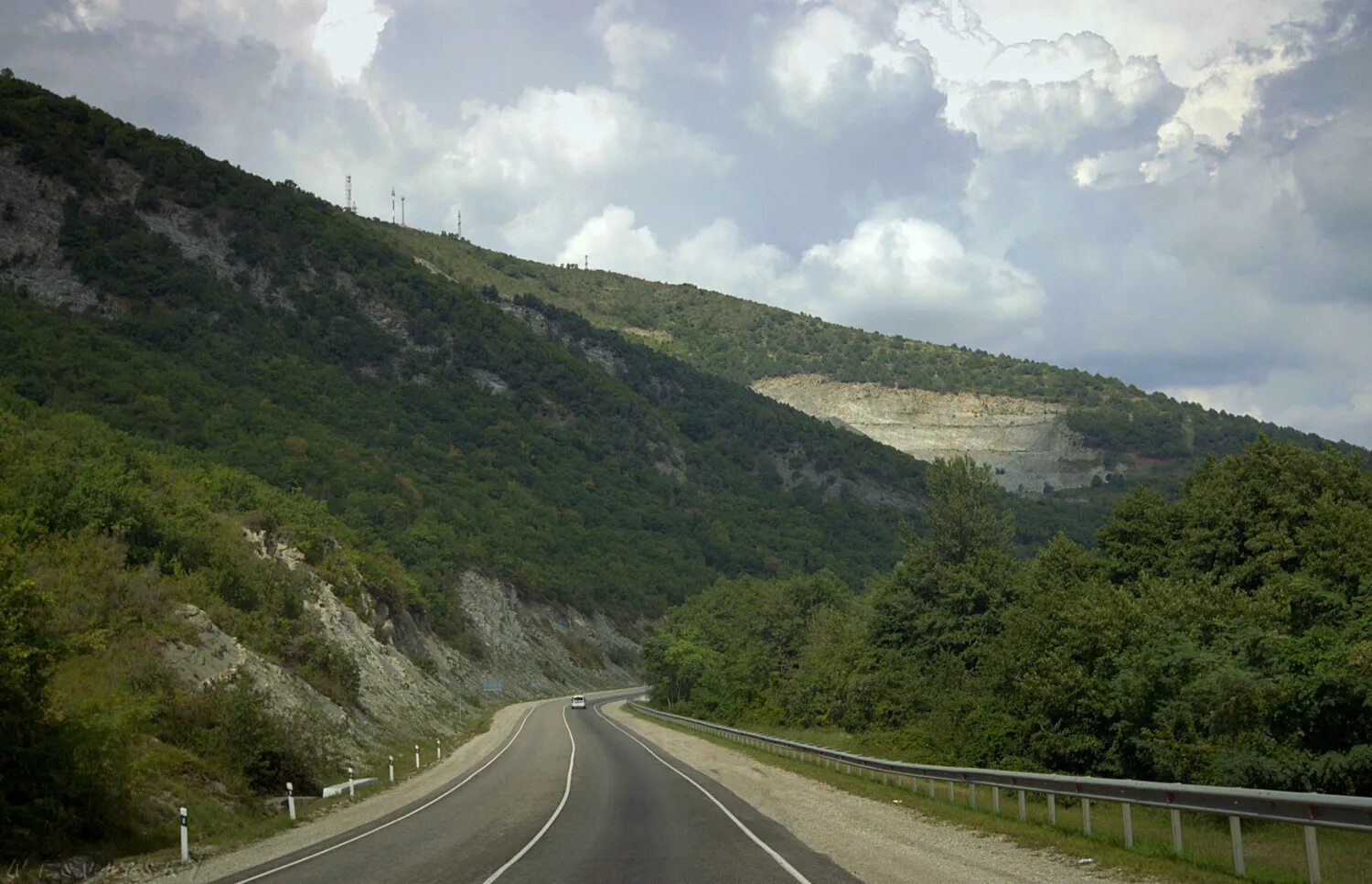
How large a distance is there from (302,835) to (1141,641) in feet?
60.8

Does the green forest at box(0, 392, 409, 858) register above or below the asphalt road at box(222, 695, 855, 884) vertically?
above

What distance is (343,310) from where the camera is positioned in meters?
117

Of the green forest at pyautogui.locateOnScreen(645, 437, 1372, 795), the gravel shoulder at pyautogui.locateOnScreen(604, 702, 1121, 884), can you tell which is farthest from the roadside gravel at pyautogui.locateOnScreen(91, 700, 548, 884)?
the green forest at pyautogui.locateOnScreen(645, 437, 1372, 795)

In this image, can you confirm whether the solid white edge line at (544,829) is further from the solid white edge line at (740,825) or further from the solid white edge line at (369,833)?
the solid white edge line at (740,825)

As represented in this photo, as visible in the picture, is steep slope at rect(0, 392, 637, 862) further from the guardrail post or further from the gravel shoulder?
the guardrail post

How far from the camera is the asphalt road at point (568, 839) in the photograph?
13055mm

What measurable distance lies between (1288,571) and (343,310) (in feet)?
343

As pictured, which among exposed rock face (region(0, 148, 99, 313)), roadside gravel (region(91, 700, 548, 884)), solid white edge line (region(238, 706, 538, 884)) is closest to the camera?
solid white edge line (region(238, 706, 538, 884))

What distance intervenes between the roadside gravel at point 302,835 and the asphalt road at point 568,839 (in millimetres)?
453

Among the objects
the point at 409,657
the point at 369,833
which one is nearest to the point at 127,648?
the point at 369,833

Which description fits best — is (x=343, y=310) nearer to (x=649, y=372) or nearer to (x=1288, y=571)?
(x=649, y=372)

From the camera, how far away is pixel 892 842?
15391mm

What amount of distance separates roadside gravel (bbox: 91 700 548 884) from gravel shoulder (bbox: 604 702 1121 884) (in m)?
7.83

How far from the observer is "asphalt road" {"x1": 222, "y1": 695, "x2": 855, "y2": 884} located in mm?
13055
